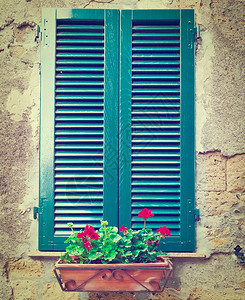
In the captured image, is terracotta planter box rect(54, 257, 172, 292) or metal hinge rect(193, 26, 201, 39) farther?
metal hinge rect(193, 26, 201, 39)

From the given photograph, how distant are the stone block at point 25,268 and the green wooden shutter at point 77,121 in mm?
159

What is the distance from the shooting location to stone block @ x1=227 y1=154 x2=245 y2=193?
2.21m

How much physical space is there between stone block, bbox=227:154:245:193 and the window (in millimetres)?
301

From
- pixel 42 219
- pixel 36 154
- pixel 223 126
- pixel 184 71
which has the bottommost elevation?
pixel 42 219

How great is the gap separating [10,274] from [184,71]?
1.97 meters

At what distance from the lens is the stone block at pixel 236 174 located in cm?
221

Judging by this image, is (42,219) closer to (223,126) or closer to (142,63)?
(142,63)

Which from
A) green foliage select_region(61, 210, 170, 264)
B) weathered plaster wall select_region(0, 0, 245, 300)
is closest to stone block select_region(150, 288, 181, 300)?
weathered plaster wall select_region(0, 0, 245, 300)

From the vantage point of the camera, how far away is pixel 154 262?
1893mm

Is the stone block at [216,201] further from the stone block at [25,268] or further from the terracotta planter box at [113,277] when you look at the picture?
the stone block at [25,268]

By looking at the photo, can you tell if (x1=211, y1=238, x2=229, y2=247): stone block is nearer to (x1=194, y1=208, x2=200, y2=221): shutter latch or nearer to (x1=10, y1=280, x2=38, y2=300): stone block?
(x1=194, y1=208, x2=200, y2=221): shutter latch

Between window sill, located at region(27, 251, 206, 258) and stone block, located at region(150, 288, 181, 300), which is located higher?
window sill, located at region(27, 251, 206, 258)

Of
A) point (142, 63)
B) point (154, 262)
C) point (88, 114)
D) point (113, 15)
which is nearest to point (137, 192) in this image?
point (154, 262)

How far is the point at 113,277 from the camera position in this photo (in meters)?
1.85
